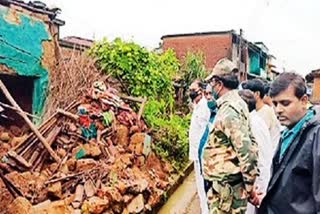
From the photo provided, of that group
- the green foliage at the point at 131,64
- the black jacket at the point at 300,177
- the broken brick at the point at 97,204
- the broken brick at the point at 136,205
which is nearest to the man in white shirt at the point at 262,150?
the black jacket at the point at 300,177

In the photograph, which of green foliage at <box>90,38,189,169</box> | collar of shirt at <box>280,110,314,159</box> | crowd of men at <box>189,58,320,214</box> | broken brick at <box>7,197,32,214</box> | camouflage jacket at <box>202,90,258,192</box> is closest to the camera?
crowd of men at <box>189,58,320,214</box>

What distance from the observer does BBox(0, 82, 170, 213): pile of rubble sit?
6.15 meters

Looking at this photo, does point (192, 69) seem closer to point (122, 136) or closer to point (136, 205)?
point (122, 136)

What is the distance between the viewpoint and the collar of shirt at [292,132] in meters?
2.66

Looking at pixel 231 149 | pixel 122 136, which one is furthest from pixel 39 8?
pixel 231 149

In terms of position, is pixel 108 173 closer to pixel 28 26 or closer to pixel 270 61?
pixel 28 26

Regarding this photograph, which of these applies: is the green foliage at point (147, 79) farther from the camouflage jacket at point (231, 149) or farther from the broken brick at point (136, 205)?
the camouflage jacket at point (231, 149)

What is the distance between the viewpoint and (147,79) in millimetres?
10523

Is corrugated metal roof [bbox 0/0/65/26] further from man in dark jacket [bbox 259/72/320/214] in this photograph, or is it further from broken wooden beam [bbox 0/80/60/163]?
man in dark jacket [bbox 259/72/320/214]

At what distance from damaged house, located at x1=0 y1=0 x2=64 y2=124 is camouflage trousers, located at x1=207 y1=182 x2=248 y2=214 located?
5837 mm

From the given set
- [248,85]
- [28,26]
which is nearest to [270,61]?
[28,26]

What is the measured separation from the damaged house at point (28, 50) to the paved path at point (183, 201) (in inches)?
134

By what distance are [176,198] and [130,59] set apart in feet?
12.2

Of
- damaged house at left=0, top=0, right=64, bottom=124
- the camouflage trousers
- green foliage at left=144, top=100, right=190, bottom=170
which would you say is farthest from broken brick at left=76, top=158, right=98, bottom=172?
the camouflage trousers
